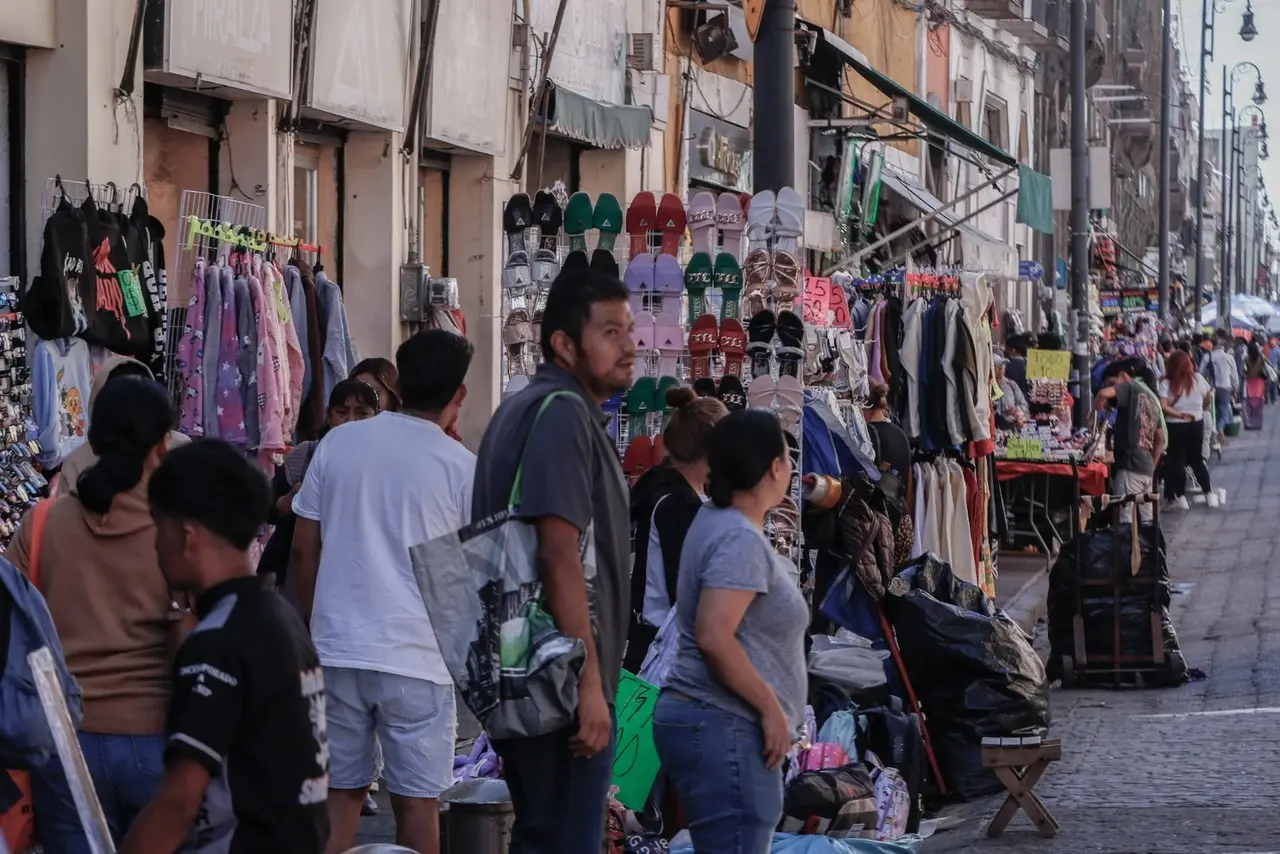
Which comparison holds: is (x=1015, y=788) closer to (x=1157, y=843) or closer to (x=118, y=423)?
(x=1157, y=843)

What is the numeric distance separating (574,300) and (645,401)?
487 centimetres

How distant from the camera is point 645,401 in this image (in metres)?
9.65

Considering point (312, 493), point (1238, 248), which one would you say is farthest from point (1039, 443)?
point (1238, 248)

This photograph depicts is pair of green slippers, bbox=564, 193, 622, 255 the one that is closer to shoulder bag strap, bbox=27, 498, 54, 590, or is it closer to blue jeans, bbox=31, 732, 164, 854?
shoulder bag strap, bbox=27, 498, 54, 590

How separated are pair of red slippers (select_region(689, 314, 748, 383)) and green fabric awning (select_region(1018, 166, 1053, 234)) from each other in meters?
10.6

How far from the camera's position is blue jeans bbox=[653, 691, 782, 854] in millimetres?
5184

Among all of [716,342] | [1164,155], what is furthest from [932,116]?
[1164,155]

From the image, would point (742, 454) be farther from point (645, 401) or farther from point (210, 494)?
point (645, 401)

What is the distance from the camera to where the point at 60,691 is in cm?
404

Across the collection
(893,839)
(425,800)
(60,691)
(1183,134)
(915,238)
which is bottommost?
(893,839)

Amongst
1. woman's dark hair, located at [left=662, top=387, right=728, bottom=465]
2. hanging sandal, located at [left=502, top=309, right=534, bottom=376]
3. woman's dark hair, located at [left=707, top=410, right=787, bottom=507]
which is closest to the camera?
woman's dark hair, located at [left=707, top=410, right=787, bottom=507]

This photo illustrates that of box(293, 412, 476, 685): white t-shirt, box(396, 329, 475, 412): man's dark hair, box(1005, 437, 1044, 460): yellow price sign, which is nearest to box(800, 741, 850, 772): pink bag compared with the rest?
box(293, 412, 476, 685): white t-shirt

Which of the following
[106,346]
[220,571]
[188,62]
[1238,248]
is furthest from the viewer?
[1238,248]

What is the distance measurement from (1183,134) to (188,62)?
82.2 m
